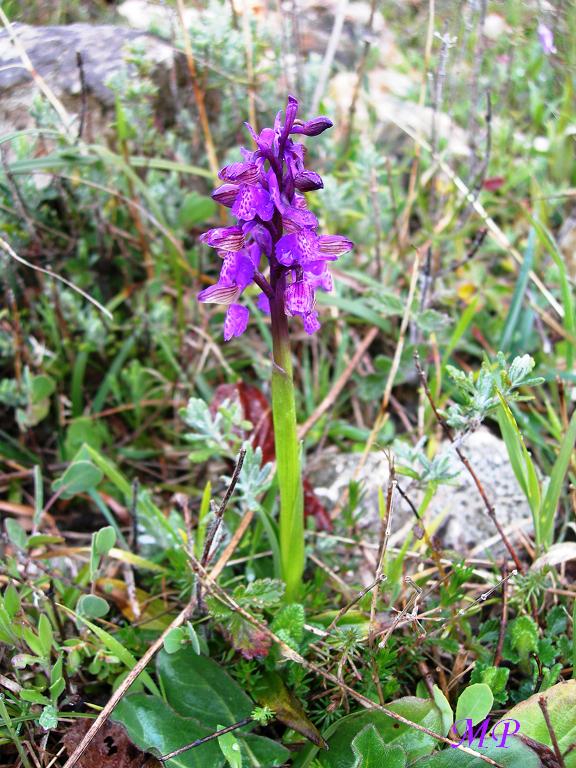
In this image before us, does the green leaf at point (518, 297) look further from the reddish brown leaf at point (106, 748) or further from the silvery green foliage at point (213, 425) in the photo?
the reddish brown leaf at point (106, 748)

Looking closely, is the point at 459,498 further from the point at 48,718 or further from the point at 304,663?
the point at 48,718

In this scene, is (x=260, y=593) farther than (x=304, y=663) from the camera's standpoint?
Yes

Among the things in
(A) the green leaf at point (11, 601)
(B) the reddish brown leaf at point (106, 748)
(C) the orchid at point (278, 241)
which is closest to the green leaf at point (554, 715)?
(C) the orchid at point (278, 241)

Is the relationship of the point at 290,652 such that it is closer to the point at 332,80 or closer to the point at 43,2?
the point at 332,80

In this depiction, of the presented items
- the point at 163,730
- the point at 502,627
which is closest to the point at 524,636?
the point at 502,627

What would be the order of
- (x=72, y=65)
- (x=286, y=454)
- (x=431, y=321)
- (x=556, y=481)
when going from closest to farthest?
(x=286, y=454)
(x=556, y=481)
(x=431, y=321)
(x=72, y=65)


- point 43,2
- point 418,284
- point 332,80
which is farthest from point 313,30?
point 418,284

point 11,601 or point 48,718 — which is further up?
point 11,601

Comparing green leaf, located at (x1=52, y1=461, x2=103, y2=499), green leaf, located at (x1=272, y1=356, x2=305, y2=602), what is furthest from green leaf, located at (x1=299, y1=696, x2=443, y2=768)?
green leaf, located at (x1=52, y1=461, x2=103, y2=499)

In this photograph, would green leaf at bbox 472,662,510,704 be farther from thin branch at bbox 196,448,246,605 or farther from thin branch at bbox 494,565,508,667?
thin branch at bbox 196,448,246,605
